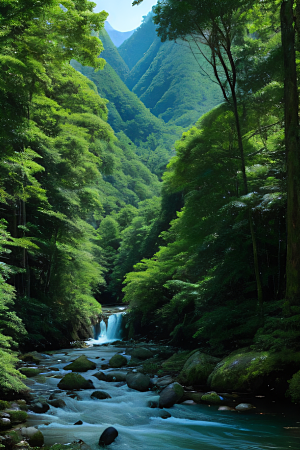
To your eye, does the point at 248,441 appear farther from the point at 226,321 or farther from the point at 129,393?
the point at 129,393

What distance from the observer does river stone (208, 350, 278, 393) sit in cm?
659

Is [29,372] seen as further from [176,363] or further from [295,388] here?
[295,388]

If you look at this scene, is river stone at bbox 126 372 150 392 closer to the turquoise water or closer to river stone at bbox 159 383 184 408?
the turquoise water

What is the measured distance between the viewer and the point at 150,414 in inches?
268

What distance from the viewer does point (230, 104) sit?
11.7 meters

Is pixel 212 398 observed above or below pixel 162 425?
above

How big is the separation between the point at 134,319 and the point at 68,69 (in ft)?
47.9

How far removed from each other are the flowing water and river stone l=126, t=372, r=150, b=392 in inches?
13.9

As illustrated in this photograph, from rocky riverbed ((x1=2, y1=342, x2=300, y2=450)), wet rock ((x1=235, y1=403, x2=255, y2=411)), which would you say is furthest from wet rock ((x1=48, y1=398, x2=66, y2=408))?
wet rock ((x1=235, y1=403, x2=255, y2=411))

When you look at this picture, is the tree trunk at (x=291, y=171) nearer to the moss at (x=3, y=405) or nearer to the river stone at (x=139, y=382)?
the river stone at (x=139, y=382)

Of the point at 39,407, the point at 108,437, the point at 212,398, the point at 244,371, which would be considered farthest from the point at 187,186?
the point at 108,437

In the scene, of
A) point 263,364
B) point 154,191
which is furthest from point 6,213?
point 154,191

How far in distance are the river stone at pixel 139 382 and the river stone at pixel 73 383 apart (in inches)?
41.0

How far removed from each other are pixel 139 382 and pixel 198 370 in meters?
1.67
